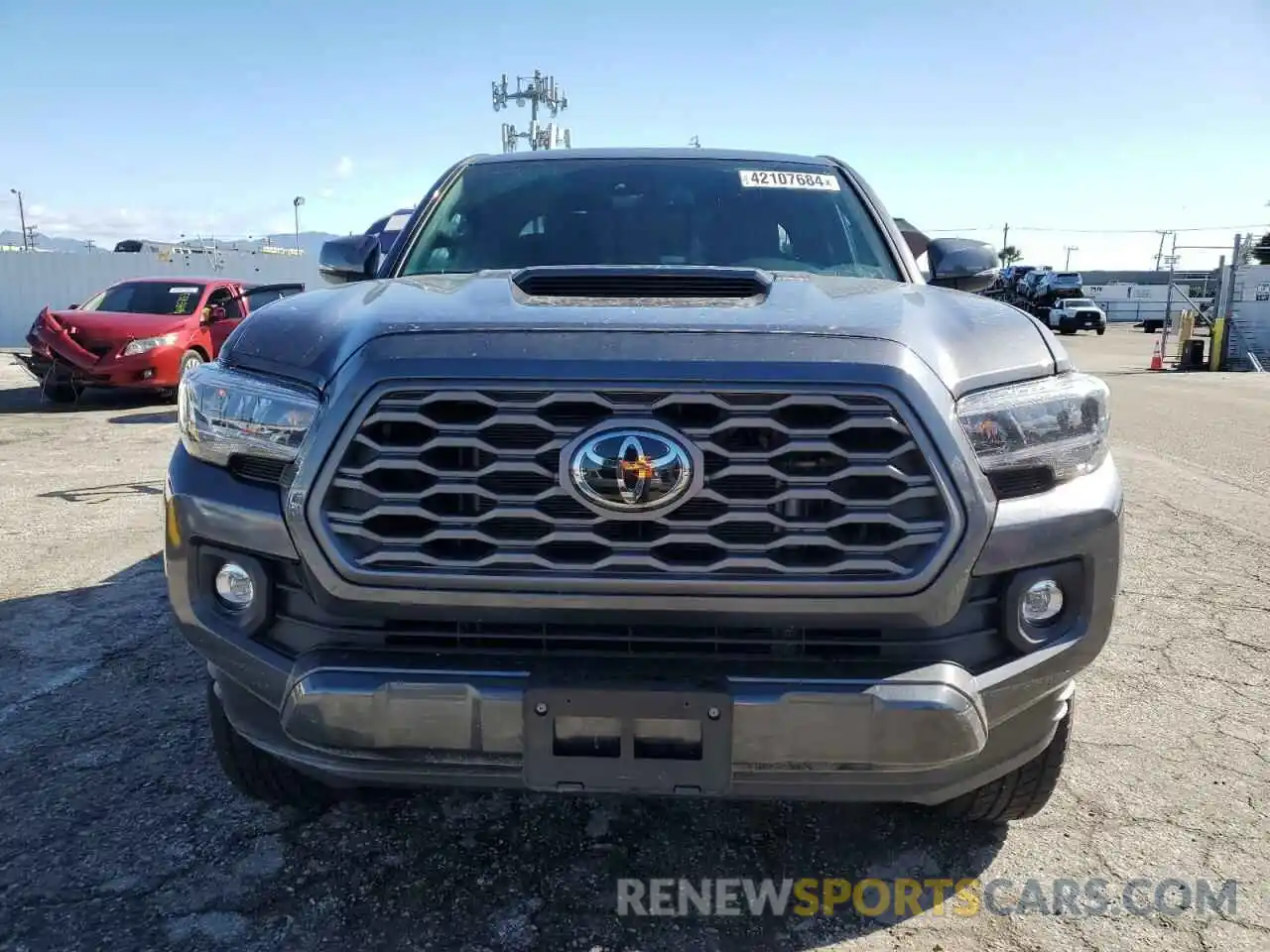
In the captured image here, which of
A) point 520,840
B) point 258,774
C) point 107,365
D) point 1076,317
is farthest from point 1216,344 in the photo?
point 258,774

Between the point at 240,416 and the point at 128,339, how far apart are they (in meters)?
11.0

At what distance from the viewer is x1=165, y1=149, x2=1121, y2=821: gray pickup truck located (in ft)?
6.16

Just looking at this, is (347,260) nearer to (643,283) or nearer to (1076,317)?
(643,283)

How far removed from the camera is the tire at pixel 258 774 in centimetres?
248

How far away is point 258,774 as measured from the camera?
8.27ft

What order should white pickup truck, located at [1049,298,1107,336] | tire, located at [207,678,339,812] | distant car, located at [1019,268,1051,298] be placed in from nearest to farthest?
tire, located at [207,678,339,812] → white pickup truck, located at [1049,298,1107,336] → distant car, located at [1019,268,1051,298]

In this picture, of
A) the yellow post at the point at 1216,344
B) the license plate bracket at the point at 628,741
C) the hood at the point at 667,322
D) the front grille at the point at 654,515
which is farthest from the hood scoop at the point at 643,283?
the yellow post at the point at 1216,344

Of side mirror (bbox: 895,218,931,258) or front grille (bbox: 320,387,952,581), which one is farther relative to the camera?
side mirror (bbox: 895,218,931,258)

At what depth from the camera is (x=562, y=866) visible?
244 cm

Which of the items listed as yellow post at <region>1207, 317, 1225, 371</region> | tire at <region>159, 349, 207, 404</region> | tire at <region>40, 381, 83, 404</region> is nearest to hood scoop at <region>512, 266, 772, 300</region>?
tire at <region>159, 349, 207, 404</region>

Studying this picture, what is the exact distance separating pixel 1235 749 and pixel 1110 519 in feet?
5.40

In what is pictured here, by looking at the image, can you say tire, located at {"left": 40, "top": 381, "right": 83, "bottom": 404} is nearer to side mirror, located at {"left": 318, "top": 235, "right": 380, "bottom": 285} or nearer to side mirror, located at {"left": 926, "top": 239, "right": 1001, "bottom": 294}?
side mirror, located at {"left": 318, "top": 235, "right": 380, "bottom": 285}

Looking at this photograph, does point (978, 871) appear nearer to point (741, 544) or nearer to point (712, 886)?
point (712, 886)

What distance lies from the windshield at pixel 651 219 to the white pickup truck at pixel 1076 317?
41.6m
